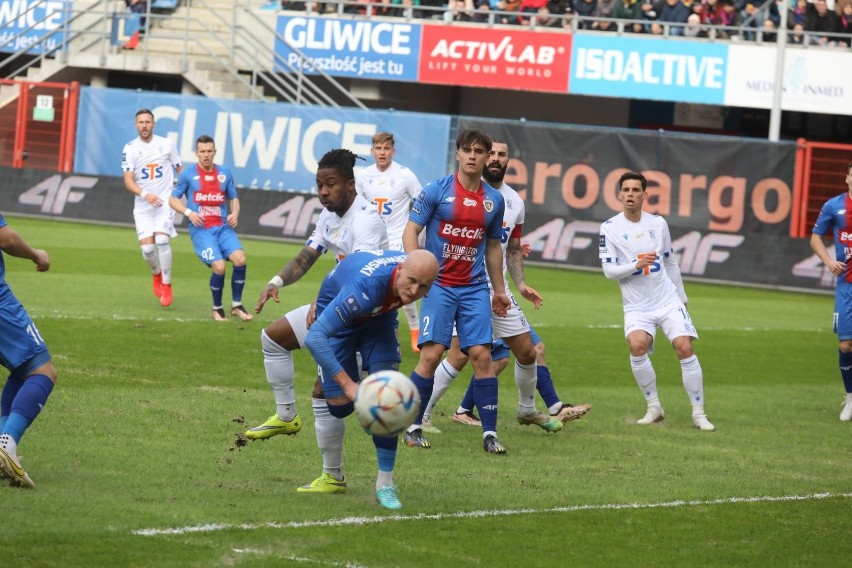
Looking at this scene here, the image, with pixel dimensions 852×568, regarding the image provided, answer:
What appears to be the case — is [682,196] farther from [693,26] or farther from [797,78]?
[693,26]

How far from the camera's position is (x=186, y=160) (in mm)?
32031

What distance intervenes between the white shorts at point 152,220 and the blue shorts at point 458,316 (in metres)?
9.03

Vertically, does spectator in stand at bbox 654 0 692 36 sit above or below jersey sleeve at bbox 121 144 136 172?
above

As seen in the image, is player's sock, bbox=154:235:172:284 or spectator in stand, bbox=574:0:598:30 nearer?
player's sock, bbox=154:235:172:284

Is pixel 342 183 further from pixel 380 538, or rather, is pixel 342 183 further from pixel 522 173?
pixel 522 173

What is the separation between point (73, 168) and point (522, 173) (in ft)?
36.7

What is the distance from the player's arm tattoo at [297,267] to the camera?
950 cm

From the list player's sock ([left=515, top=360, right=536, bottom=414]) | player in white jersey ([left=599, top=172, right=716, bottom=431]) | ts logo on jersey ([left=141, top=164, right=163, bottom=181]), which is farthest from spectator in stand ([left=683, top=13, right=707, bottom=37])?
player's sock ([left=515, top=360, right=536, bottom=414])

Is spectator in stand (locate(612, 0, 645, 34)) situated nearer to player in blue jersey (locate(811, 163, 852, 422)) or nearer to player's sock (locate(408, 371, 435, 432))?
player in blue jersey (locate(811, 163, 852, 422))

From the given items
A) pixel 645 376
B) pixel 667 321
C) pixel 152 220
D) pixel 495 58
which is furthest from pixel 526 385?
pixel 495 58

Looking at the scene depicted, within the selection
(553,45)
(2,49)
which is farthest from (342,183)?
(2,49)

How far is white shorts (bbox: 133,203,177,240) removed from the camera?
1842 centimetres

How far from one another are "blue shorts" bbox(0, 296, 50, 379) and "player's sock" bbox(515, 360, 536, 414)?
14.1 feet

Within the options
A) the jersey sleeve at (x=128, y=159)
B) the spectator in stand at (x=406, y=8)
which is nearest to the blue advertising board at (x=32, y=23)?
the spectator in stand at (x=406, y=8)
